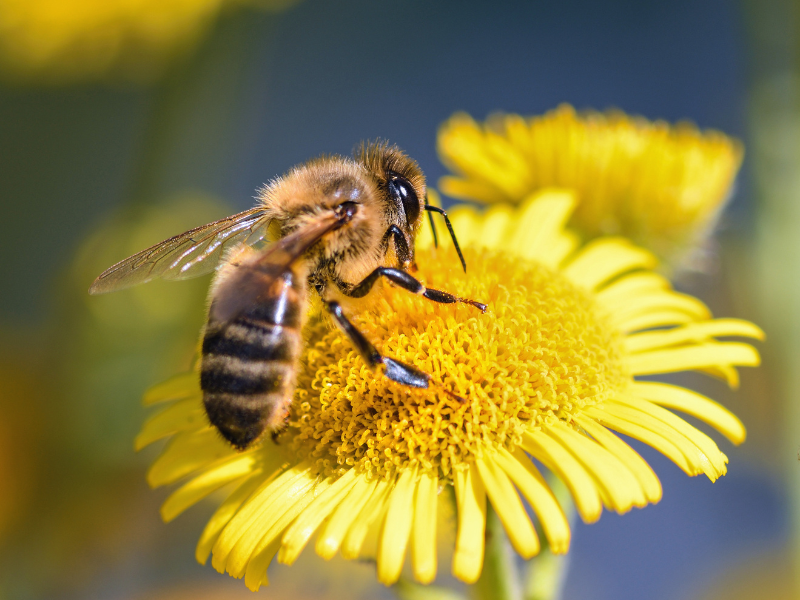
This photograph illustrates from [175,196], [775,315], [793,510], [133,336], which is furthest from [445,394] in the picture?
[175,196]

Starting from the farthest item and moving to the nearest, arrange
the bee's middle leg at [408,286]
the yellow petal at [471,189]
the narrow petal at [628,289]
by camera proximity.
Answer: the yellow petal at [471,189] < the narrow petal at [628,289] < the bee's middle leg at [408,286]

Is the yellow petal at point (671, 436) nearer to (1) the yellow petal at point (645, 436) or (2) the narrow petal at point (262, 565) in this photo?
Answer: (1) the yellow petal at point (645, 436)

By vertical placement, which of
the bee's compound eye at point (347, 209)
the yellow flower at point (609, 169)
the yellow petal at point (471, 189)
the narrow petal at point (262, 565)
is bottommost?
the narrow petal at point (262, 565)

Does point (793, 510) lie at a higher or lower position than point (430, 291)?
lower

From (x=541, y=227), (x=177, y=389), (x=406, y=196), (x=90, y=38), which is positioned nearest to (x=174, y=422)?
(x=177, y=389)

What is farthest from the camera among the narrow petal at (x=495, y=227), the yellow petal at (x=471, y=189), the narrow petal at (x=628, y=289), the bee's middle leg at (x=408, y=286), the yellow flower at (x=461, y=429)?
the yellow petal at (x=471, y=189)

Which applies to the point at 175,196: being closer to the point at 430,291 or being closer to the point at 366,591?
the point at 366,591

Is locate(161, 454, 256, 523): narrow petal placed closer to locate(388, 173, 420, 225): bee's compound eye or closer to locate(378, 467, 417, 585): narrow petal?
locate(378, 467, 417, 585): narrow petal

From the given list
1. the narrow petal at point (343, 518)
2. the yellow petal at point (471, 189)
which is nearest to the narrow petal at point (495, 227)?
the yellow petal at point (471, 189)
